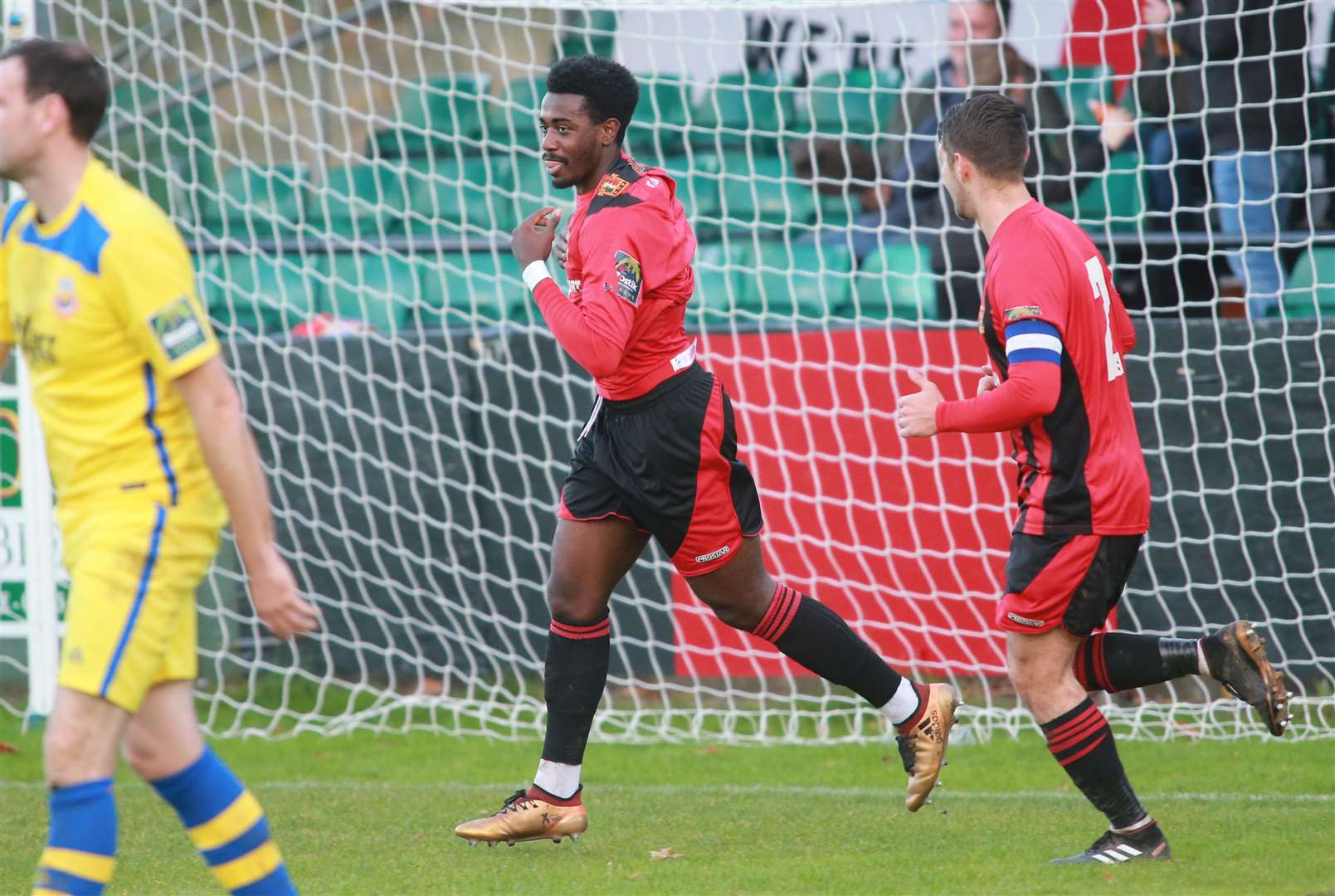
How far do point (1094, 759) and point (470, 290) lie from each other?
4557mm

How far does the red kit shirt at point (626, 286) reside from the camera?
398cm

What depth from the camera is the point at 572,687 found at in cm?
428

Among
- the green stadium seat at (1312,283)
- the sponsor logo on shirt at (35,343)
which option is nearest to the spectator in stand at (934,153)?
the green stadium seat at (1312,283)

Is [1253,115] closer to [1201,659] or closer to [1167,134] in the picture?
[1167,134]

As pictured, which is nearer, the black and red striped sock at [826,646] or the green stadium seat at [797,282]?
the black and red striped sock at [826,646]

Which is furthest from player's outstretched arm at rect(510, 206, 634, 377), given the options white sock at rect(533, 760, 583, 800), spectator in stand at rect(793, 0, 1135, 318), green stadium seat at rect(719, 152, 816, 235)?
green stadium seat at rect(719, 152, 816, 235)

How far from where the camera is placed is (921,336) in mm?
6707

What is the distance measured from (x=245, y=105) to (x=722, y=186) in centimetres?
281

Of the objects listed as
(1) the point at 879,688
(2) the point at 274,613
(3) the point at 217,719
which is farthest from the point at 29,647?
(2) the point at 274,613

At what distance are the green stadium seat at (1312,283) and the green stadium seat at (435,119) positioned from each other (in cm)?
386

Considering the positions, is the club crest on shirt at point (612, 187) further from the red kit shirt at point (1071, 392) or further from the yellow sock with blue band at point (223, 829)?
the yellow sock with blue band at point (223, 829)

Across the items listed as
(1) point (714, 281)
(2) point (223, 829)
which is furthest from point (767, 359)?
(2) point (223, 829)

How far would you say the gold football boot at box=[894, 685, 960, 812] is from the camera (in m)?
4.23

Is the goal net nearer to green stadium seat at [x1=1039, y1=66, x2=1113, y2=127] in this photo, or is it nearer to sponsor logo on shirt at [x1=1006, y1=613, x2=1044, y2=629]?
green stadium seat at [x1=1039, y1=66, x2=1113, y2=127]
